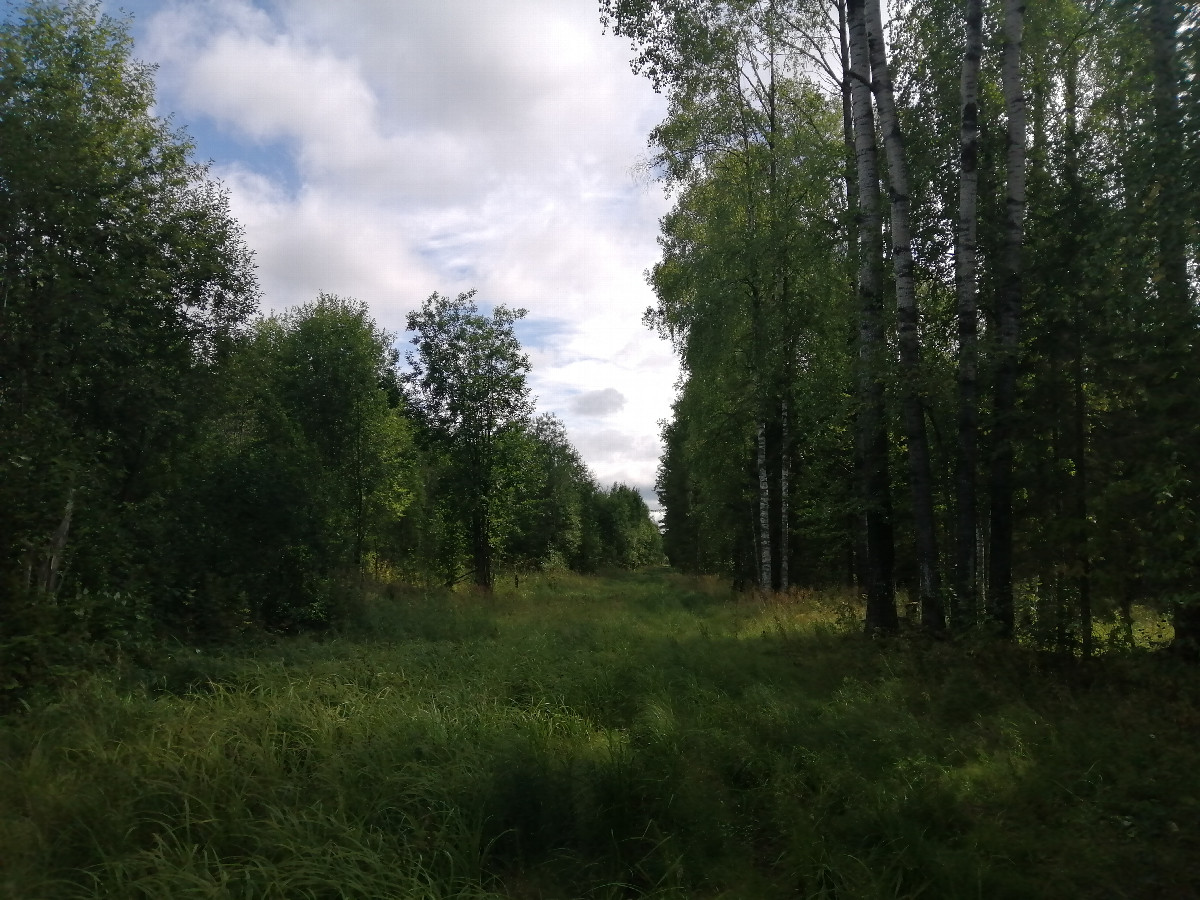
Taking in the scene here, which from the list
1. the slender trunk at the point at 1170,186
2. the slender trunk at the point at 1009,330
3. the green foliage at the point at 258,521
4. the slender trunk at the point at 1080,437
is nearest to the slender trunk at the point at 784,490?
the slender trunk at the point at 1009,330

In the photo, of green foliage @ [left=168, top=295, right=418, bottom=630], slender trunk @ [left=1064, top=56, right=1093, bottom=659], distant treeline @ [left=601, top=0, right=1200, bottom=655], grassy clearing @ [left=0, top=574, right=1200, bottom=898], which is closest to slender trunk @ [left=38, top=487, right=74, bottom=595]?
grassy clearing @ [left=0, top=574, right=1200, bottom=898]

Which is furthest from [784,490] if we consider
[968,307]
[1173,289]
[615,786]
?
[615,786]

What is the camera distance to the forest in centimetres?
444

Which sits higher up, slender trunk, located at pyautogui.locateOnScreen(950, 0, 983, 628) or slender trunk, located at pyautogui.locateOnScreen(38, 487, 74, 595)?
slender trunk, located at pyautogui.locateOnScreen(950, 0, 983, 628)

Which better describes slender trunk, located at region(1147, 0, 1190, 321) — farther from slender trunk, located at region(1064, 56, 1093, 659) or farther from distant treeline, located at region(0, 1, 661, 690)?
distant treeline, located at region(0, 1, 661, 690)

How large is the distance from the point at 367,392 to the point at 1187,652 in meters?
22.1

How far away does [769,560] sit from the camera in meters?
18.0

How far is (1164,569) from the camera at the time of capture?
243 inches

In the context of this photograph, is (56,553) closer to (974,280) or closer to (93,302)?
(93,302)

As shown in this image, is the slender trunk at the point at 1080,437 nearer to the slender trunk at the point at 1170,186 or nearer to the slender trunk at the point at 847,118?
the slender trunk at the point at 1170,186

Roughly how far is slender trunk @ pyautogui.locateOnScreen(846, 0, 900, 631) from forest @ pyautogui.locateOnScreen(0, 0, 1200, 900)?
0.06m

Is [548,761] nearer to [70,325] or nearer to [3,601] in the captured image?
[3,601]

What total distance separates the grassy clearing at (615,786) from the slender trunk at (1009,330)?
1354 mm

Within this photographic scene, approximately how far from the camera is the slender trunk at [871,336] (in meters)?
10.1
